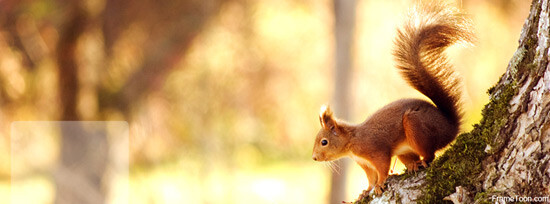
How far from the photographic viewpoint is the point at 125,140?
4902 millimetres

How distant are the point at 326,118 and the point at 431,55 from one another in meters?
0.26

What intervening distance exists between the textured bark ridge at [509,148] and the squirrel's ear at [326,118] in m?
0.27

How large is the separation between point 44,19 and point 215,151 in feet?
4.79

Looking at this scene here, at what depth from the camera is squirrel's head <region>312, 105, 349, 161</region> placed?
1367mm

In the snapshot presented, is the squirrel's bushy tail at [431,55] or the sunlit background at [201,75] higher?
the sunlit background at [201,75]

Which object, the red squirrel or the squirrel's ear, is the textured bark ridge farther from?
the squirrel's ear

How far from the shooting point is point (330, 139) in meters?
1.40

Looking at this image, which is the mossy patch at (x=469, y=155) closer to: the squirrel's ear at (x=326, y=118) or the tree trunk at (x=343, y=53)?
the squirrel's ear at (x=326, y=118)

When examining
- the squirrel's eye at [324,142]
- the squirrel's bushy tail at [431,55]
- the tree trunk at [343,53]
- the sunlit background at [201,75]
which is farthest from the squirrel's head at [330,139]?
the sunlit background at [201,75]

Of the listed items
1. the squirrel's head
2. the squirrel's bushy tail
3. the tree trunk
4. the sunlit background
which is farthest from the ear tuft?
the sunlit background

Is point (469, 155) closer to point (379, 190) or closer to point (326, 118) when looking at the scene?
point (379, 190)

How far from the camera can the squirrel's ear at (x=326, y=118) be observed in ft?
4.43

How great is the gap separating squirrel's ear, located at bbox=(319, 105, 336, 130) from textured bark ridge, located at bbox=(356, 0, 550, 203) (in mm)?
273

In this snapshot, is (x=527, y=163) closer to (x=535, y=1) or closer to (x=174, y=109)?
(x=535, y=1)
